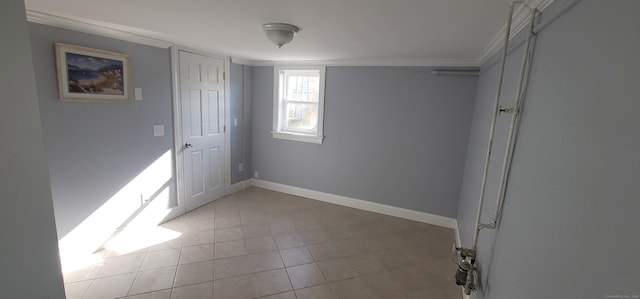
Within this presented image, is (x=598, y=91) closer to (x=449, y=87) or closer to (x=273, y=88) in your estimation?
(x=449, y=87)

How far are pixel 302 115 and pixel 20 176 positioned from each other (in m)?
3.61

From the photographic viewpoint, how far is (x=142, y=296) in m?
2.12

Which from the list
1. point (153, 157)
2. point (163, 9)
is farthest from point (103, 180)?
point (163, 9)

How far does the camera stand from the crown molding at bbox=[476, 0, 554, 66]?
4.08 ft

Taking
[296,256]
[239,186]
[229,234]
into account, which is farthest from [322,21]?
[239,186]

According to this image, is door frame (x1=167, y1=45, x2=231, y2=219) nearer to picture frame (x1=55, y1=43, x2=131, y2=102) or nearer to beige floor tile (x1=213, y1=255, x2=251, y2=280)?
picture frame (x1=55, y1=43, x2=131, y2=102)

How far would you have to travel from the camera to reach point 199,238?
3021 millimetres

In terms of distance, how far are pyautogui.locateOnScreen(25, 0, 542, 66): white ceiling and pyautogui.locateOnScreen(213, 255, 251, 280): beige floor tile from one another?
2.08m

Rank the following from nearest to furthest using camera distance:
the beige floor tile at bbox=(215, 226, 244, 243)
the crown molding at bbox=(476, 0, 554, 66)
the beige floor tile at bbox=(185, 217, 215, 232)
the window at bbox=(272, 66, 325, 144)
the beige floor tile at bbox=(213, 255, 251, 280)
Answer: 1. the crown molding at bbox=(476, 0, 554, 66)
2. the beige floor tile at bbox=(213, 255, 251, 280)
3. the beige floor tile at bbox=(215, 226, 244, 243)
4. the beige floor tile at bbox=(185, 217, 215, 232)
5. the window at bbox=(272, 66, 325, 144)

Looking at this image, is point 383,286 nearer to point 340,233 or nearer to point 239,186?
point 340,233

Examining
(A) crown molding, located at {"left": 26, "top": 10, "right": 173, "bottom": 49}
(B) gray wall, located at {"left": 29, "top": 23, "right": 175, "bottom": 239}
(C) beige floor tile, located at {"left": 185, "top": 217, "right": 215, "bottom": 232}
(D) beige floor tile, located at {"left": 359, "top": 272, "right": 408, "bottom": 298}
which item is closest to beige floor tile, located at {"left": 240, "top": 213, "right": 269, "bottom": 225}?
(C) beige floor tile, located at {"left": 185, "top": 217, "right": 215, "bottom": 232}

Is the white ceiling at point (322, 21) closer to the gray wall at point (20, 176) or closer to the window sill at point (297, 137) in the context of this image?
the gray wall at point (20, 176)

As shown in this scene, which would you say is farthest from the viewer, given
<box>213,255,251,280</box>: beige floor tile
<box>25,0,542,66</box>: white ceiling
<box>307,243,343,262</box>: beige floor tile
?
<box>307,243,343,262</box>: beige floor tile

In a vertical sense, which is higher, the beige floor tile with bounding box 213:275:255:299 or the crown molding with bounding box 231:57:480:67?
the crown molding with bounding box 231:57:480:67
